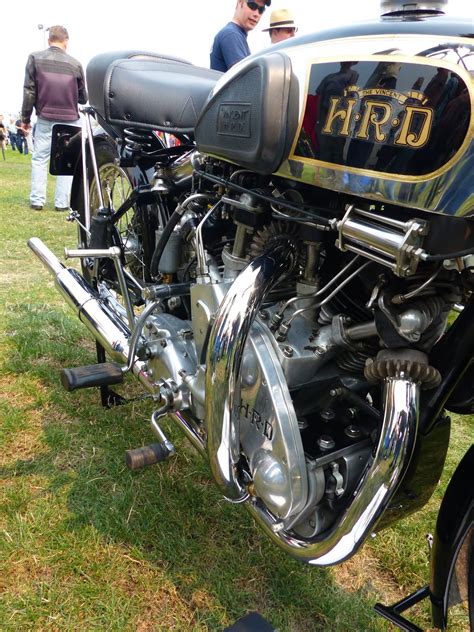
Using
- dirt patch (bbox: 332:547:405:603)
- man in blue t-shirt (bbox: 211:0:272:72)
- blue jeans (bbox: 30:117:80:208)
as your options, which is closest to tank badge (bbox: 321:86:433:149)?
dirt patch (bbox: 332:547:405:603)

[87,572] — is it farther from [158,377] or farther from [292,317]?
[292,317]

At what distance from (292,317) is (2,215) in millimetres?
5492

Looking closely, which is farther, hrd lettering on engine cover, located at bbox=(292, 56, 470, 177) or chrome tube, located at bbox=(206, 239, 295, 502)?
chrome tube, located at bbox=(206, 239, 295, 502)

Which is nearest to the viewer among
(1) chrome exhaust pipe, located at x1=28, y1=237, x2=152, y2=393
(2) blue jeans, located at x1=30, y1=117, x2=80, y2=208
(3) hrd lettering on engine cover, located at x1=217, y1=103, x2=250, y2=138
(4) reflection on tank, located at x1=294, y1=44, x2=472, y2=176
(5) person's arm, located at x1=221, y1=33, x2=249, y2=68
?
(4) reflection on tank, located at x1=294, y1=44, x2=472, y2=176

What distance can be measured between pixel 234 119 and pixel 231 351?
482 mm

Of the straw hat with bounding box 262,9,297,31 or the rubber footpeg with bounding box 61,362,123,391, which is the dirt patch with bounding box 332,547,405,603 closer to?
the rubber footpeg with bounding box 61,362,123,391

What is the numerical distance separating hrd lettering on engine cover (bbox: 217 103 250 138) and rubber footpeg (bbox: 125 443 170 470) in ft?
2.89

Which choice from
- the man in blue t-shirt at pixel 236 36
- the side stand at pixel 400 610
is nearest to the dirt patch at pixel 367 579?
the side stand at pixel 400 610

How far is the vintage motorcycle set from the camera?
920 millimetres

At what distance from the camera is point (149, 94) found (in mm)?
1840

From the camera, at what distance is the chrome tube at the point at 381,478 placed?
103 centimetres

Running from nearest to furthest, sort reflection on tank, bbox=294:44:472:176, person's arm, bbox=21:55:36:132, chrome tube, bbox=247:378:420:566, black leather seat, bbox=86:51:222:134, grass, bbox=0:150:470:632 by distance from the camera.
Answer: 1. reflection on tank, bbox=294:44:472:176
2. chrome tube, bbox=247:378:420:566
3. grass, bbox=0:150:470:632
4. black leather seat, bbox=86:51:222:134
5. person's arm, bbox=21:55:36:132

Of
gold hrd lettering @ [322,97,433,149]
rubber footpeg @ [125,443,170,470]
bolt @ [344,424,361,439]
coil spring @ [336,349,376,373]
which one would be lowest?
rubber footpeg @ [125,443,170,470]

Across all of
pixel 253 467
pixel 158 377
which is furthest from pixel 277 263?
pixel 158 377
